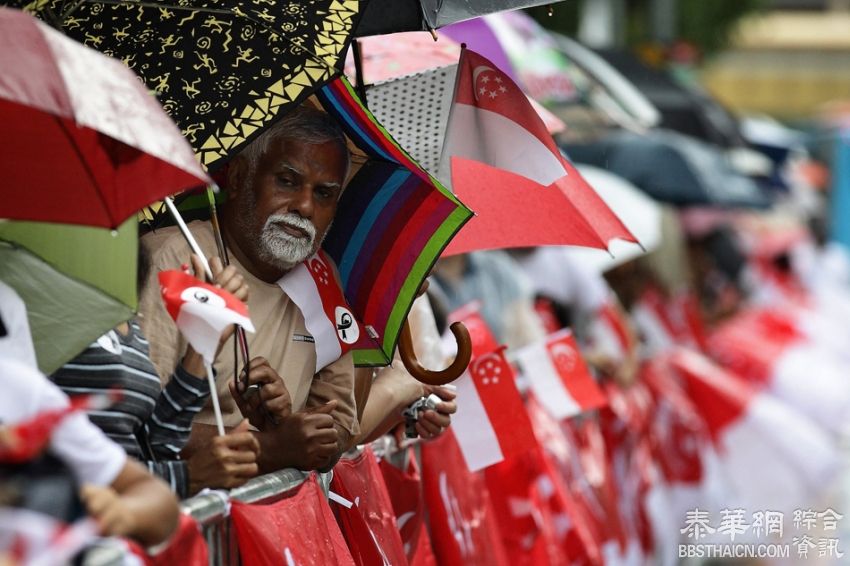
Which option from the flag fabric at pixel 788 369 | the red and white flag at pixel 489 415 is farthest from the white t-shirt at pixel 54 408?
the flag fabric at pixel 788 369

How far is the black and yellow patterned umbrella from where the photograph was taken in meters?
4.61

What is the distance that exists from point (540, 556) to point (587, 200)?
67.9 inches

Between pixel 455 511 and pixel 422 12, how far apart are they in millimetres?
1830

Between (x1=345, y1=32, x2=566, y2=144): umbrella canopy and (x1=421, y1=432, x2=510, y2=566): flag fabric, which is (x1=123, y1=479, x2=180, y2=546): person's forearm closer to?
(x1=345, y1=32, x2=566, y2=144): umbrella canopy

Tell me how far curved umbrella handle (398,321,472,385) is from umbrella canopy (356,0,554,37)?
0.85m

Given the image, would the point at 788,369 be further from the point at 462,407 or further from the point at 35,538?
the point at 35,538

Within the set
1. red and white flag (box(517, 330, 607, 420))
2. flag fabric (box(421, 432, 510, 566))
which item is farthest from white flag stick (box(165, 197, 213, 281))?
red and white flag (box(517, 330, 607, 420))

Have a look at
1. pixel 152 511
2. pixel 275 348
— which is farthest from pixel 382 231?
pixel 152 511

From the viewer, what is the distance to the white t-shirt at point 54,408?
123 inches

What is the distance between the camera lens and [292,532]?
426 cm

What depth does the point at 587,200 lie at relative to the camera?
5.82m

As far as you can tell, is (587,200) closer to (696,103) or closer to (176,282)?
(176,282)

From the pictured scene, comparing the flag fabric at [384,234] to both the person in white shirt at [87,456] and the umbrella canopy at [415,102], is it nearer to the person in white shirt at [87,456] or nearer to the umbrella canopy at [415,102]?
the umbrella canopy at [415,102]

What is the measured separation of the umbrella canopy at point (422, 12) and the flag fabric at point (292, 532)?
1320 mm
